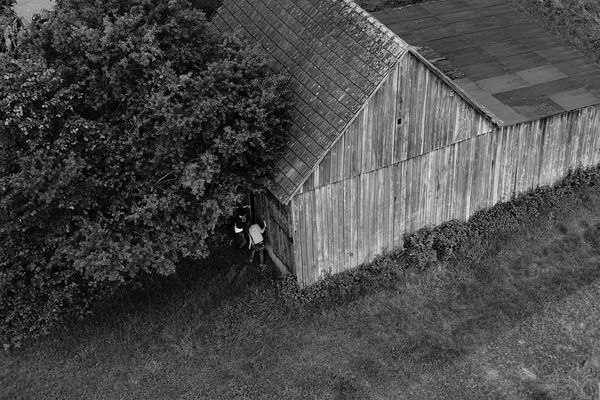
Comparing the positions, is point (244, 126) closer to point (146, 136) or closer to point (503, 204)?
point (146, 136)

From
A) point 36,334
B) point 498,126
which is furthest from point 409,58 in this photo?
point 36,334

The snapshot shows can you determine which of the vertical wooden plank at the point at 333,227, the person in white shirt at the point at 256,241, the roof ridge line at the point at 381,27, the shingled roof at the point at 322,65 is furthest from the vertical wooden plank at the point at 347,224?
the roof ridge line at the point at 381,27

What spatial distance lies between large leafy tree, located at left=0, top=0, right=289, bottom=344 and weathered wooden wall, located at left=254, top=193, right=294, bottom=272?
1.24 m

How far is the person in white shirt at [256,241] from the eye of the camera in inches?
704

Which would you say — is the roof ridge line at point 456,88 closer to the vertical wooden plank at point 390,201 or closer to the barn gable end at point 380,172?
the barn gable end at point 380,172

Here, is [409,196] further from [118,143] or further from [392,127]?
[118,143]

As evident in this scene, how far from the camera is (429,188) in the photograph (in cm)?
1795

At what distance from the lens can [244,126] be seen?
15219 mm

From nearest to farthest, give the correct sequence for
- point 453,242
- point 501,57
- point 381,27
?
1. point 381,27
2. point 453,242
3. point 501,57

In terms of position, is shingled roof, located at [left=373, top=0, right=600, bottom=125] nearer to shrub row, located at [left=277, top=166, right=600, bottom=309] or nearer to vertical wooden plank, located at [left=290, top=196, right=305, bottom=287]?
shrub row, located at [left=277, top=166, right=600, bottom=309]

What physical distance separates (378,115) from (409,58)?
5.23 ft

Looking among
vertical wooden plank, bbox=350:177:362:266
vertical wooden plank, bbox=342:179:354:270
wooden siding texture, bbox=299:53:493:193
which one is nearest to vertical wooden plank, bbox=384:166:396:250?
wooden siding texture, bbox=299:53:493:193

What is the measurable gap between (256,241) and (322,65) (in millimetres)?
5362

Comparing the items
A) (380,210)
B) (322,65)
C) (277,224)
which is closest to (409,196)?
(380,210)
